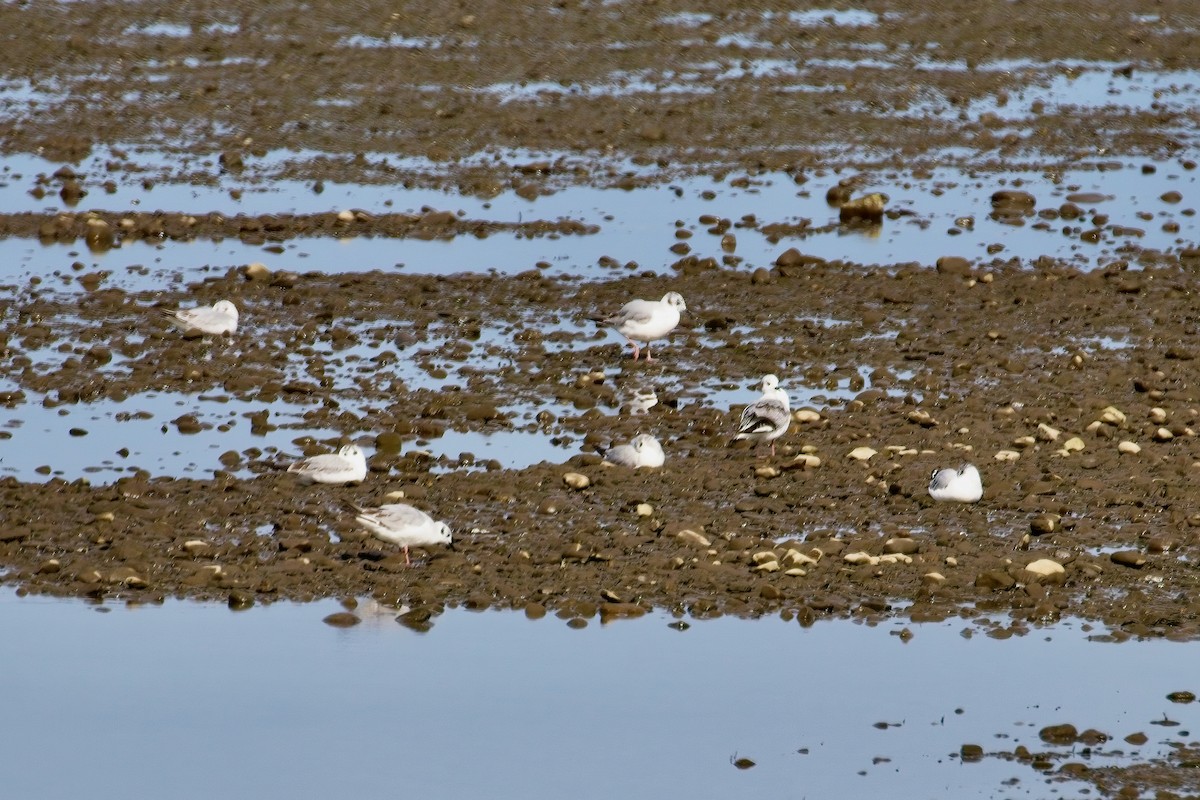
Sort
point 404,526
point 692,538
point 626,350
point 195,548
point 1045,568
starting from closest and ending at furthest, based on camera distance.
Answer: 1. point 1045,568
2. point 404,526
3. point 195,548
4. point 692,538
5. point 626,350

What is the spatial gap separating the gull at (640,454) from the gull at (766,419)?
67cm

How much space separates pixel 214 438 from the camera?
47.8 ft

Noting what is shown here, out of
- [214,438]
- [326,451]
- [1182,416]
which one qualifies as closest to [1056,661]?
[1182,416]

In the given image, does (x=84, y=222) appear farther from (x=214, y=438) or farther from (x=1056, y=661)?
(x=1056, y=661)

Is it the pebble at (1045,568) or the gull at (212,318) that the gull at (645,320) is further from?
the pebble at (1045,568)

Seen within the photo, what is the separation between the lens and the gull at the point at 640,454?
13422mm

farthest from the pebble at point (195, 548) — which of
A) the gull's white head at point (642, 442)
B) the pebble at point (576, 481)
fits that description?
the gull's white head at point (642, 442)

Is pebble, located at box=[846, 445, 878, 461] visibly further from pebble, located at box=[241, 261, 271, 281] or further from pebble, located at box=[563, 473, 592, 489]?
pebble, located at box=[241, 261, 271, 281]

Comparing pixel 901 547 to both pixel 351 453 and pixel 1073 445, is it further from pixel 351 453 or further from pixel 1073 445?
pixel 351 453

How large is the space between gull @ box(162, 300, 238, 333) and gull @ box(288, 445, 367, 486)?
3.97 metres

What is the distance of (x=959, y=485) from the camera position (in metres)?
12.6

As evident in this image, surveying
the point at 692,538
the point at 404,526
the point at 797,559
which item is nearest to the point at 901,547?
the point at 797,559

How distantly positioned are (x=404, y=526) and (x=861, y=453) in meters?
3.54

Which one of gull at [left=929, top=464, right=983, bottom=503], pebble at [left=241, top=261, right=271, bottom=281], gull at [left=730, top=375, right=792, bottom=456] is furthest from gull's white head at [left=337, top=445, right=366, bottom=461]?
pebble at [left=241, top=261, right=271, bottom=281]
